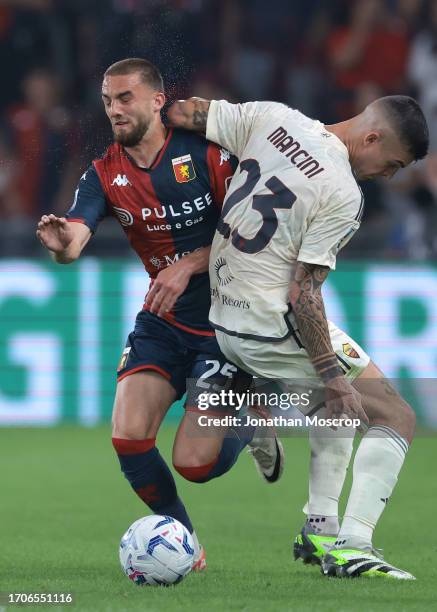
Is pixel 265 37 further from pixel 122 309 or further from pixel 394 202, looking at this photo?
pixel 122 309

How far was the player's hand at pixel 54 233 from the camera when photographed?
5469mm

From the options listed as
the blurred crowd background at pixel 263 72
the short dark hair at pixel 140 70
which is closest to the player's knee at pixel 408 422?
the short dark hair at pixel 140 70

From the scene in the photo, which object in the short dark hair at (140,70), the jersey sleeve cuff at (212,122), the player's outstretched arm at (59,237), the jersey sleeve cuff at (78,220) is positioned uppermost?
the short dark hair at (140,70)

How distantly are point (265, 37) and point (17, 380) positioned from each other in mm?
4911

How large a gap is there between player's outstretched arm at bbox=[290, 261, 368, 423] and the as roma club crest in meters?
0.26

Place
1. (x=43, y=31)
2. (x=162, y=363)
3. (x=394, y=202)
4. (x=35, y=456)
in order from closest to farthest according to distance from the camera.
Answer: (x=162, y=363)
(x=35, y=456)
(x=394, y=202)
(x=43, y=31)

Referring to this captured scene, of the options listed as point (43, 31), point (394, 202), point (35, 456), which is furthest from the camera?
point (43, 31)

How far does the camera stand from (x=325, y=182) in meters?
5.45

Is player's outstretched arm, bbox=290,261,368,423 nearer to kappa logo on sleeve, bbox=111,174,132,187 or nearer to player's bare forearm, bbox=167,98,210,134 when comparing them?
player's bare forearm, bbox=167,98,210,134

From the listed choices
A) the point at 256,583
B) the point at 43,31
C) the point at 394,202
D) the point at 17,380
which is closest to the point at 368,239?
the point at 394,202

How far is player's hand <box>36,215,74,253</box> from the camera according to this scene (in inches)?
215

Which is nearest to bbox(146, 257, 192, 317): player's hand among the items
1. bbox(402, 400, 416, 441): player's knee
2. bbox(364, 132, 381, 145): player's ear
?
bbox(364, 132, 381, 145): player's ear

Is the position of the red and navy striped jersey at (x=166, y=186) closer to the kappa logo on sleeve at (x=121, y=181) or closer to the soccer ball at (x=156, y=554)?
the kappa logo on sleeve at (x=121, y=181)

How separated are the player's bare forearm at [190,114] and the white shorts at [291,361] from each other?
0.93m
